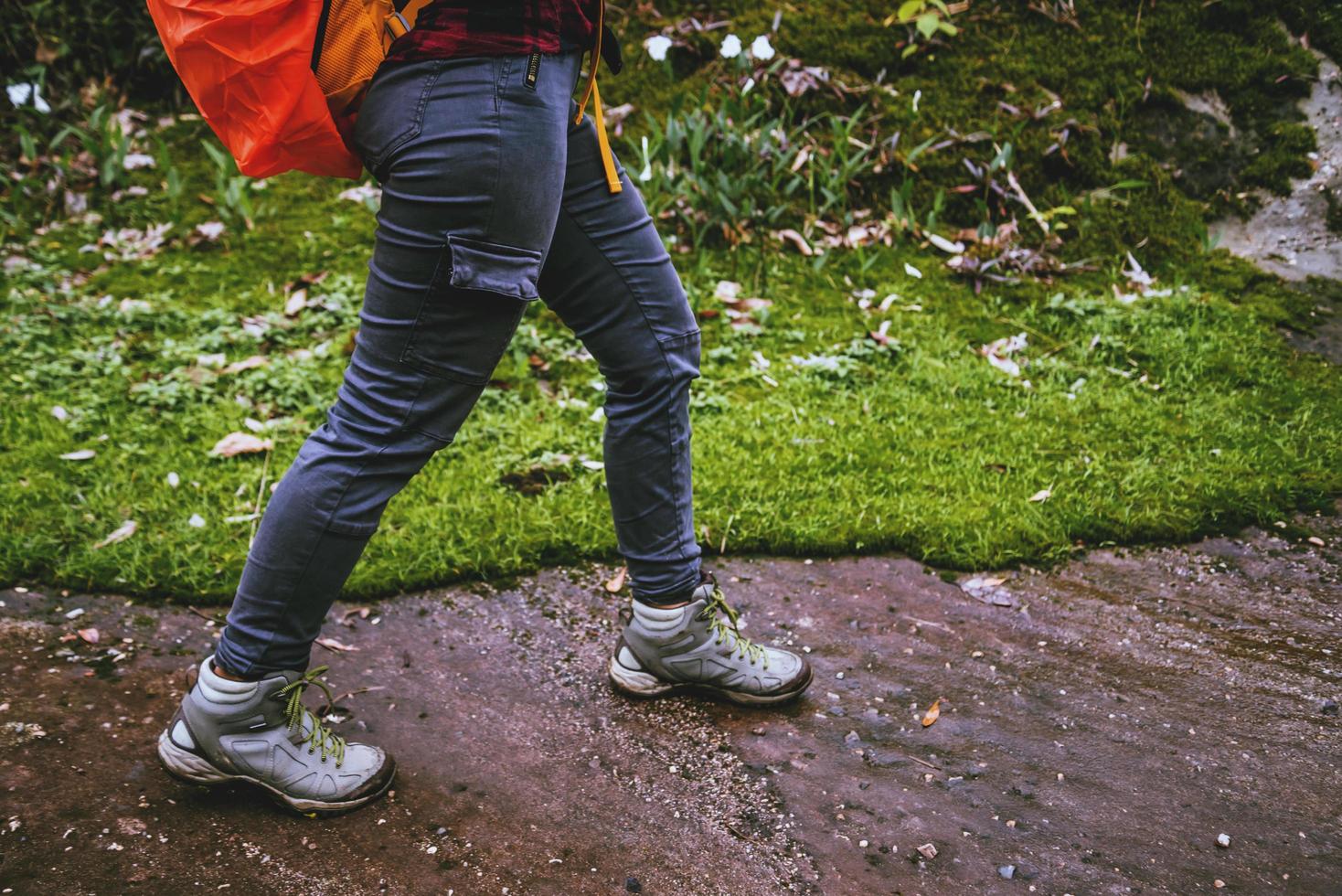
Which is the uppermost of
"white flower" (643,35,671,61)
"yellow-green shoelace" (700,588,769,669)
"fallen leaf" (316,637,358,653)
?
"white flower" (643,35,671,61)

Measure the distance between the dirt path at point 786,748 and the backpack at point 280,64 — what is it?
1.22 metres

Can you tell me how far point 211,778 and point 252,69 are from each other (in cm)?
127

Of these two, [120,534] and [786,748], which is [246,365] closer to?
[120,534]

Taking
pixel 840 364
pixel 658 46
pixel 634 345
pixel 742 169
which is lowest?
pixel 840 364

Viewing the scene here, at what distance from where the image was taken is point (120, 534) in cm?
280

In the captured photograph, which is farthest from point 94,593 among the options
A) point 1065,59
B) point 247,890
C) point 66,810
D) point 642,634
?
point 1065,59

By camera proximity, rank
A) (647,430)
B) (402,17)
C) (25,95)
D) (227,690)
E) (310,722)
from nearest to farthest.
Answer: (402,17), (227,690), (310,722), (647,430), (25,95)

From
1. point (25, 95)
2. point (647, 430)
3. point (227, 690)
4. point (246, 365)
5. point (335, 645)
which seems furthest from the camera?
point (25, 95)

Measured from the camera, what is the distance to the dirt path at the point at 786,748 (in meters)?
1.73

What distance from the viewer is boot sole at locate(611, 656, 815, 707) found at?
7.13 ft

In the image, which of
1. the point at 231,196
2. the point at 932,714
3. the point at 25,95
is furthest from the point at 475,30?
the point at 25,95

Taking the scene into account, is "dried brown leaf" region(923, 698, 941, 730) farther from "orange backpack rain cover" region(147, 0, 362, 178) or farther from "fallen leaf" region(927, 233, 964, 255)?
"fallen leaf" region(927, 233, 964, 255)

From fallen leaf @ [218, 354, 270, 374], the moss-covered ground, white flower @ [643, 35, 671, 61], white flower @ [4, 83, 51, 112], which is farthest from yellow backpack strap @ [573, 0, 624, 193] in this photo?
white flower @ [4, 83, 51, 112]

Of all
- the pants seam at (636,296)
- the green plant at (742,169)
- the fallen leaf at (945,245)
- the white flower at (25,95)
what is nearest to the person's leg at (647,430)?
the pants seam at (636,296)
